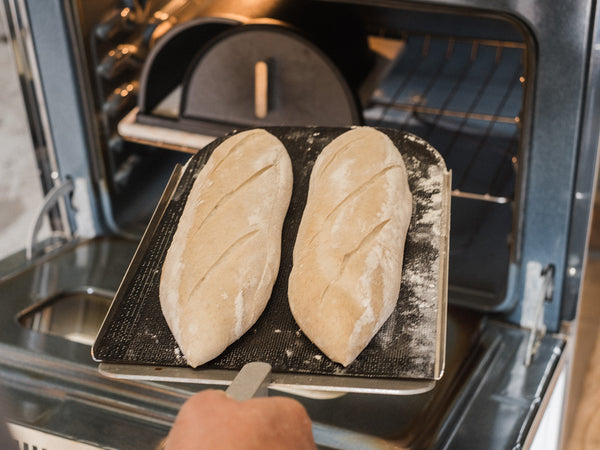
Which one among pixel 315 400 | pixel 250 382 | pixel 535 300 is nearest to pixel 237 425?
pixel 250 382

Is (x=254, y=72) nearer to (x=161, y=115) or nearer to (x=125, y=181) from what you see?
(x=161, y=115)

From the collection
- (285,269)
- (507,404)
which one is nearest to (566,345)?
(507,404)

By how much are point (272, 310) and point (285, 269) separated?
0.07 m

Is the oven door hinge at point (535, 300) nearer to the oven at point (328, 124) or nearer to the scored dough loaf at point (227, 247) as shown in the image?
the oven at point (328, 124)

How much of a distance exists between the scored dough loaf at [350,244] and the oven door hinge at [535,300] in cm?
37

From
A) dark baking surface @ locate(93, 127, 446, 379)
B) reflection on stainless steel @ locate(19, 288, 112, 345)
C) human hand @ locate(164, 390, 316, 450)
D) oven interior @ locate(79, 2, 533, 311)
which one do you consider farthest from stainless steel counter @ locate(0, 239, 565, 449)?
human hand @ locate(164, 390, 316, 450)

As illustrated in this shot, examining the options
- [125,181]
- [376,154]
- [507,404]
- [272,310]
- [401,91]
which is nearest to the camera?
[272,310]

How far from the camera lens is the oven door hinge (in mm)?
1065

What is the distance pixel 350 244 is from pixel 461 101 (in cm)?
94

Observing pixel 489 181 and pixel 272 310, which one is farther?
pixel 489 181

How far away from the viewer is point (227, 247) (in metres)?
0.76

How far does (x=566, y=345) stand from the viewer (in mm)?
1119

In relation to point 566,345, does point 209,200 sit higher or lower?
higher

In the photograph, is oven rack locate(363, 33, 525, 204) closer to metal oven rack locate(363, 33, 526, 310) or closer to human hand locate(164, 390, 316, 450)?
metal oven rack locate(363, 33, 526, 310)
